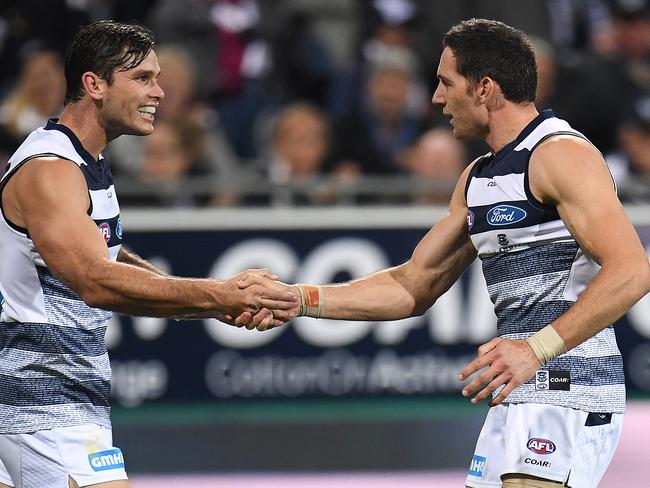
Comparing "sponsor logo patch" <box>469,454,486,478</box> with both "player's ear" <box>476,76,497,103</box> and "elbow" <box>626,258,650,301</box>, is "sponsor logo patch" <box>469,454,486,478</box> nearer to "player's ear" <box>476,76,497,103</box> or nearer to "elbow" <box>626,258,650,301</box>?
"elbow" <box>626,258,650,301</box>

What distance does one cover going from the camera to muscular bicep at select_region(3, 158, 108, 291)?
5.39m

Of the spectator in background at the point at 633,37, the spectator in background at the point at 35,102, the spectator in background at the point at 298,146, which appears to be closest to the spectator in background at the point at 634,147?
the spectator in background at the point at 633,37

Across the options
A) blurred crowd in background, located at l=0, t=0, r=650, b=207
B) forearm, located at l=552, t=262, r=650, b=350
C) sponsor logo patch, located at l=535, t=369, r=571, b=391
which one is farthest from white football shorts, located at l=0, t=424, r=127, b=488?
blurred crowd in background, located at l=0, t=0, r=650, b=207

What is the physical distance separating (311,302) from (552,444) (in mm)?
1553

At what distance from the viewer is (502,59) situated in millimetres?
5742

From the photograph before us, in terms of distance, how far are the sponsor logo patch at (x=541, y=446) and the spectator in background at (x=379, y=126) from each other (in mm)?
6370

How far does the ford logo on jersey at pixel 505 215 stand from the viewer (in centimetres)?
550

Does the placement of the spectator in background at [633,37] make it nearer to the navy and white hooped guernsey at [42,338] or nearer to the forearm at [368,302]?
the forearm at [368,302]

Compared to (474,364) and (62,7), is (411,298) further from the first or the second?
(62,7)

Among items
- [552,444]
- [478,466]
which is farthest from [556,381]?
[478,466]

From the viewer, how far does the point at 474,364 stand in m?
5.11

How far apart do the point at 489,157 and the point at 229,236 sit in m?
5.37

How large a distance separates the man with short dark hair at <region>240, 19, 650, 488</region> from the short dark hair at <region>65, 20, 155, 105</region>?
55.6 inches

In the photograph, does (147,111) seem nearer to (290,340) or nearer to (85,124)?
(85,124)
